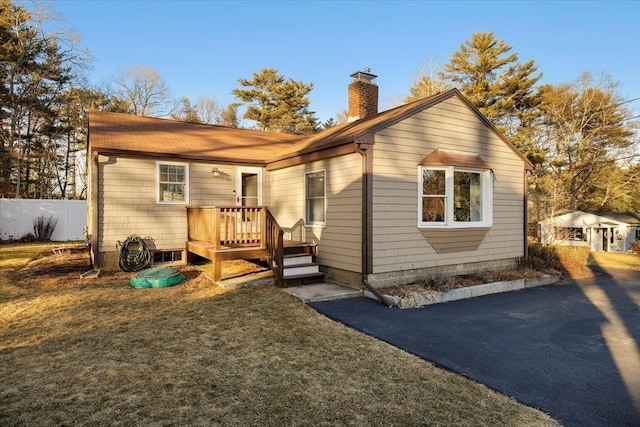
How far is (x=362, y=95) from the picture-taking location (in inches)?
417

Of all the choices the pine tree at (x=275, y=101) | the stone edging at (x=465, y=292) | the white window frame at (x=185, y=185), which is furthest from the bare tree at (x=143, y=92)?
the stone edging at (x=465, y=292)

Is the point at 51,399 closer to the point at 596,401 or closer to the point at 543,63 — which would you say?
the point at 596,401

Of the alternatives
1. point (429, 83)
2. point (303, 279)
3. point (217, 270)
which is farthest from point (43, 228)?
point (429, 83)

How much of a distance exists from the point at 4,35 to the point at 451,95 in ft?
81.5

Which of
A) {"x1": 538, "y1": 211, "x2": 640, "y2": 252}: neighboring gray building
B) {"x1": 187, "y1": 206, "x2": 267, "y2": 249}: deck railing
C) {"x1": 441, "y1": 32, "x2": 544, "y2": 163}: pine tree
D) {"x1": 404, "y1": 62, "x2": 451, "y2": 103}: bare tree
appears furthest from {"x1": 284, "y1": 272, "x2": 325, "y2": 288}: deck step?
{"x1": 538, "y1": 211, "x2": 640, "y2": 252}: neighboring gray building

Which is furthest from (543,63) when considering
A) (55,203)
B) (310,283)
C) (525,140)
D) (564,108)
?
(55,203)

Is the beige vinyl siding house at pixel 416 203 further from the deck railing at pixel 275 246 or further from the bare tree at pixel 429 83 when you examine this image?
the bare tree at pixel 429 83

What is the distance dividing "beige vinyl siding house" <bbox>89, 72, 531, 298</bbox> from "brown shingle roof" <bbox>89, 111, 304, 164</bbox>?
0.18 ft

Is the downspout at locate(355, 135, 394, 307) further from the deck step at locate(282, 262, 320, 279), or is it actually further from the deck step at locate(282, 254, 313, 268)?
the deck step at locate(282, 254, 313, 268)

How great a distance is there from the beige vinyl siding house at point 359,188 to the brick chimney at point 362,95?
0.03m

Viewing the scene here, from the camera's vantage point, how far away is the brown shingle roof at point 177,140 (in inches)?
371

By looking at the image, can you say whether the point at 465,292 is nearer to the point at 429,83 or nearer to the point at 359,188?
the point at 359,188

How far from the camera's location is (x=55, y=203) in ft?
56.8

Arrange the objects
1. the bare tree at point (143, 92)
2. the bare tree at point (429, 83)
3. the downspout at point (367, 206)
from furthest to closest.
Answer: the bare tree at point (143, 92) < the bare tree at point (429, 83) < the downspout at point (367, 206)
